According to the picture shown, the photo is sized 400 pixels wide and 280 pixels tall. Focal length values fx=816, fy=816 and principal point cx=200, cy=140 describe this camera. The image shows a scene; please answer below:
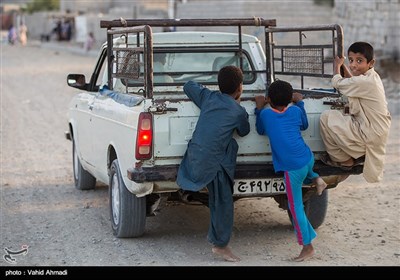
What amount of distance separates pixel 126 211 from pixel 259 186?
1.12m

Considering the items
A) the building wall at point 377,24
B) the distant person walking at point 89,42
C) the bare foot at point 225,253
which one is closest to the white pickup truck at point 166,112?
the bare foot at point 225,253

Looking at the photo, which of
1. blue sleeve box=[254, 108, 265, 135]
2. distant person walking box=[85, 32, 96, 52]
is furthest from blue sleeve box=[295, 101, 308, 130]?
distant person walking box=[85, 32, 96, 52]

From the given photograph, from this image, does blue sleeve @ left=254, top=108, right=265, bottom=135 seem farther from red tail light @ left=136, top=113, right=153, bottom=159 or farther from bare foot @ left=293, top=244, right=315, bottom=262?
bare foot @ left=293, top=244, right=315, bottom=262

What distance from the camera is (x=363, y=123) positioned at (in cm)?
613

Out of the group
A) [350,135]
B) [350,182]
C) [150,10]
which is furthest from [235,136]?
[150,10]

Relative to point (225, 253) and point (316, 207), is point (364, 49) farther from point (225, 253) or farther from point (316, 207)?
point (225, 253)

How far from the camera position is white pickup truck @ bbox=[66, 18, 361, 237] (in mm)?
6047

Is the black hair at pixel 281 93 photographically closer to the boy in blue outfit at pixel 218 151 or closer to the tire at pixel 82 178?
the boy in blue outfit at pixel 218 151

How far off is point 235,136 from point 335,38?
49.1 inches

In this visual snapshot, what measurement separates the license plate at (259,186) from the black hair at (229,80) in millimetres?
704

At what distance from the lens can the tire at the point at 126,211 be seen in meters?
6.57

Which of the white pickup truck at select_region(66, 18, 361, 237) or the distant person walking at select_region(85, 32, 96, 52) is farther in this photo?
the distant person walking at select_region(85, 32, 96, 52)

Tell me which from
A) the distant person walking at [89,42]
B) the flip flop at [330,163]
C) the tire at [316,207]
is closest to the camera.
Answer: the flip flop at [330,163]

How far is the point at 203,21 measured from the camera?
6.98 meters
